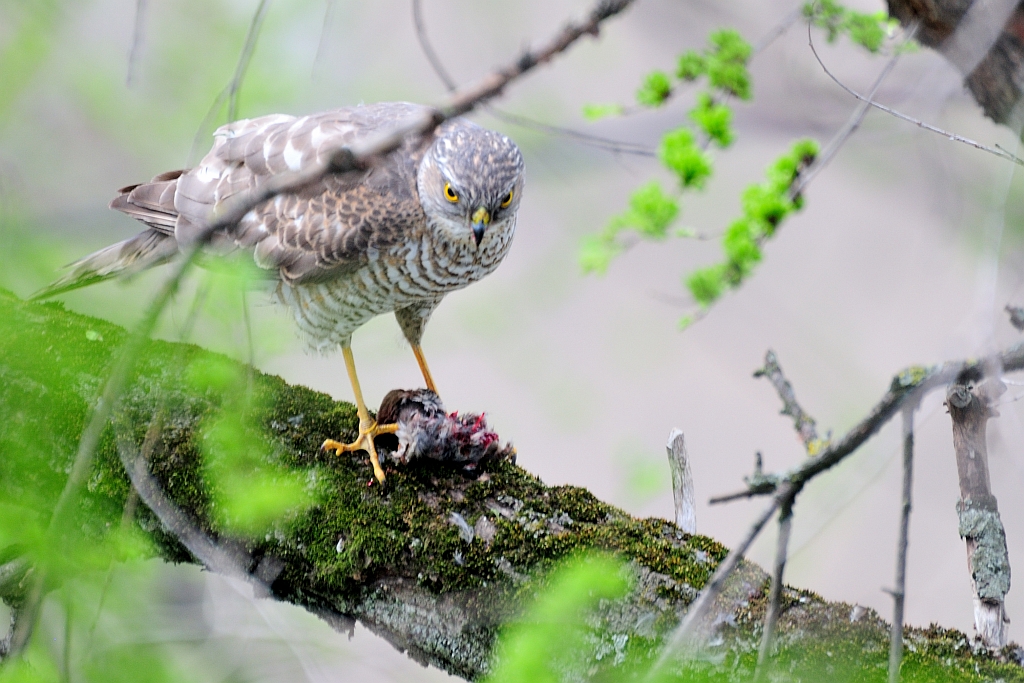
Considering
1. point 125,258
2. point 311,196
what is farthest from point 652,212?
point 125,258

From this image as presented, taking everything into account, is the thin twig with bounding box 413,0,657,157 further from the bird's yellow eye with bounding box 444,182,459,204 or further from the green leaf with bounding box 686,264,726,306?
the green leaf with bounding box 686,264,726,306

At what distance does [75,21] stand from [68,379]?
2.02m

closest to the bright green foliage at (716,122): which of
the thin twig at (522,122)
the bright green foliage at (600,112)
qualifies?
the bright green foliage at (600,112)

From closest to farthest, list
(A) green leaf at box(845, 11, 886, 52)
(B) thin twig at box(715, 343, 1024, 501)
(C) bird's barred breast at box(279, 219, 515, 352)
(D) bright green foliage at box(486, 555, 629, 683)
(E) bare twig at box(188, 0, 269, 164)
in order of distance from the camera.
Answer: (B) thin twig at box(715, 343, 1024, 501) → (D) bright green foliage at box(486, 555, 629, 683) → (E) bare twig at box(188, 0, 269, 164) → (C) bird's barred breast at box(279, 219, 515, 352) → (A) green leaf at box(845, 11, 886, 52)

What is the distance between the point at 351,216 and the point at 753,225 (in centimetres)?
163

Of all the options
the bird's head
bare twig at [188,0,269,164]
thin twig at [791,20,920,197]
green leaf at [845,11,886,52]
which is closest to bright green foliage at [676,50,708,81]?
green leaf at [845,11,886,52]

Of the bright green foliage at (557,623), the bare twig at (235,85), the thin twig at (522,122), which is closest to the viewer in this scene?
the bright green foliage at (557,623)

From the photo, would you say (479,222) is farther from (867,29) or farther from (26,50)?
(26,50)

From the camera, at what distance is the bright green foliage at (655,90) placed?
3342 millimetres

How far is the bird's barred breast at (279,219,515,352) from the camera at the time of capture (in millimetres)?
2877

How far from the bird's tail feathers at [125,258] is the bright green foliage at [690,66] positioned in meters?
2.33

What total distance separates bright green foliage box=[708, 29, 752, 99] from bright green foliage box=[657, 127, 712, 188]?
1.29ft

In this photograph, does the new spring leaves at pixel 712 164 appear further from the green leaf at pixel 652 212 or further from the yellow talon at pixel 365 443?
the yellow talon at pixel 365 443

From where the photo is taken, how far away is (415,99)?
5195 mm
